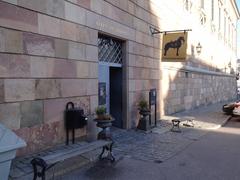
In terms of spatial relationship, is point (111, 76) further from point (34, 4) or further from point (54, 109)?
point (34, 4)

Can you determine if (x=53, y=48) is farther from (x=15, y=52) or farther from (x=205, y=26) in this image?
(x=205, y=26)

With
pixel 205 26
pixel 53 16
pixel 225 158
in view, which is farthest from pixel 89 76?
pixel 205 26

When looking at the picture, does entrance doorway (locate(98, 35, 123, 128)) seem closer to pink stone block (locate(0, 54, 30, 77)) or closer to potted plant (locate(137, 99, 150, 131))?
potted plant (locate(137, 99, 150, 131))

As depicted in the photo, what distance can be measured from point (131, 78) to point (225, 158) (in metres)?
4.31

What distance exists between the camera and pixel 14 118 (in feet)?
18.7

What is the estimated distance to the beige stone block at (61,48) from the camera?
6692mm

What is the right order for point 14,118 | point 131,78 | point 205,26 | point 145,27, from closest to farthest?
1. point 14,118
2. point 131,78
3. point 145,27
4. point 205,26

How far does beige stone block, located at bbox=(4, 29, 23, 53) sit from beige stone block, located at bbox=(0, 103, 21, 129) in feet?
3.34

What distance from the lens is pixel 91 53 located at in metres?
7.91

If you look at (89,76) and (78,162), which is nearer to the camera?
(78,162)

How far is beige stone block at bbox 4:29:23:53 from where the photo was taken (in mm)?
5527

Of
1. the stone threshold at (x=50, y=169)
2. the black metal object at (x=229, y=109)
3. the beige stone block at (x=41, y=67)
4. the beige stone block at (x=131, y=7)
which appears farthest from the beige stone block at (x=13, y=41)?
the black metal object at (x=229, y=109)

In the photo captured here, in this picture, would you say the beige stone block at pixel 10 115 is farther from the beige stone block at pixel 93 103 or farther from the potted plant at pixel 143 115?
the potted plant at pixel 143 115

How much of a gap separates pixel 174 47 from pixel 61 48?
5.28 m
